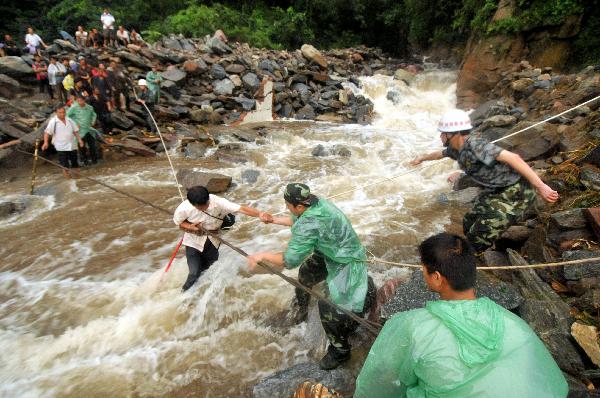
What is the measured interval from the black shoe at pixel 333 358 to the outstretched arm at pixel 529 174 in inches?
96.1

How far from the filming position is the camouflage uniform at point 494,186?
3748mm

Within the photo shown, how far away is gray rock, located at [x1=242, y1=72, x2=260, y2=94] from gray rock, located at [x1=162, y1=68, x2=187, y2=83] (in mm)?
Result: 2541

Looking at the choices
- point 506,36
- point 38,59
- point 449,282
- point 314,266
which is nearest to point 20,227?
point 314,266

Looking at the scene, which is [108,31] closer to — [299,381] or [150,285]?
[150,285]

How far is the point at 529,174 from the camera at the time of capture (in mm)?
3510

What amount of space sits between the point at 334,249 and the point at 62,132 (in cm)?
851

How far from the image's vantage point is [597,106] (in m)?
7.32

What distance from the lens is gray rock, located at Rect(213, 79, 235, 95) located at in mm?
15195

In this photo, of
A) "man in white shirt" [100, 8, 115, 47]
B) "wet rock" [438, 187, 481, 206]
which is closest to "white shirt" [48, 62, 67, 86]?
"man in white shirt" [100, 8, 115, 47]

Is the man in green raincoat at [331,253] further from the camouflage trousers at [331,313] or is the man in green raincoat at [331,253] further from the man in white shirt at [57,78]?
the man in white shirt at [57,78]

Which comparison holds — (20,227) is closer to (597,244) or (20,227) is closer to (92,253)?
(92,253)

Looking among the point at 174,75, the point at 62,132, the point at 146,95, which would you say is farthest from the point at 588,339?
the point at 174,75

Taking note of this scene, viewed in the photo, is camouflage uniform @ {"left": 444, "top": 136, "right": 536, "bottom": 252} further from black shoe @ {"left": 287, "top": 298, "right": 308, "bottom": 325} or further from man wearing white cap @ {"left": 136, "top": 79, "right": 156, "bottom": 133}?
man wearing white cap @ {"left": 136, "top": 79, "right": 156, "bottom": 133}

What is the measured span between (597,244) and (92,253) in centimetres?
706
